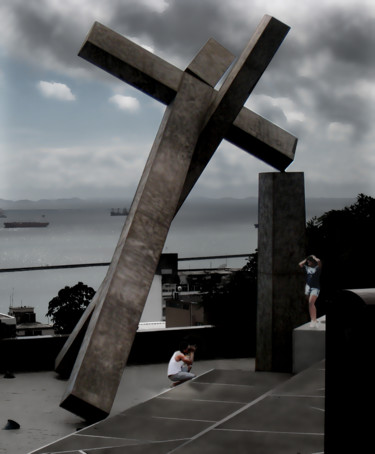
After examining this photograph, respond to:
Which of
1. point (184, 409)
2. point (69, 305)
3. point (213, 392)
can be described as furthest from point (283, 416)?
point (69, 305)

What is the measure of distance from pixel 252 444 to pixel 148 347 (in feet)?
29.3

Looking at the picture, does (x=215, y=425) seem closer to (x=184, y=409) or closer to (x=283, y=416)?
(x=283, y=416)

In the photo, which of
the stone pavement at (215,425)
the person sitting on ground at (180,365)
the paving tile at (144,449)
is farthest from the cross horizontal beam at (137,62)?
the paving tile at (144,449)

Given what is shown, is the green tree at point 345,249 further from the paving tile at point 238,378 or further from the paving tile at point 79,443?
the paving tile at point 79,443

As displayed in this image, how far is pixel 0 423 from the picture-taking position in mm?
9664

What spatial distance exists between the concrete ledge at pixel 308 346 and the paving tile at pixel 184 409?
1.79 meters

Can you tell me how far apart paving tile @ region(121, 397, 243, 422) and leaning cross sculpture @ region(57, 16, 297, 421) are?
1.74m

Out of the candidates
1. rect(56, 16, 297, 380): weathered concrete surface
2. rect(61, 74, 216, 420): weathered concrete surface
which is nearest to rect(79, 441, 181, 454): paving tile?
rect(61, 74, 216, 420): weathered concrete surface

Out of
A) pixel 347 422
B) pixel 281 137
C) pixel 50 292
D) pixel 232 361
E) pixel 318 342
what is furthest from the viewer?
pixel 50 292

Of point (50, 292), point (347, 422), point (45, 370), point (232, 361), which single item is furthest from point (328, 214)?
point (50, 292)

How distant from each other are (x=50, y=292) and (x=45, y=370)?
105246mm

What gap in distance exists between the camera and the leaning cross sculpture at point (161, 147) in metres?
8.90

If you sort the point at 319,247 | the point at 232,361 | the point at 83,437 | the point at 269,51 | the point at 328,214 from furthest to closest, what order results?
1. the point at 328,214
2. the point at 319,247
3. the point at 232,361
4. the point at 269,51
5. the point at 83,437

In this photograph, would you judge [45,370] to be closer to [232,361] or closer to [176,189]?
[232,361]
